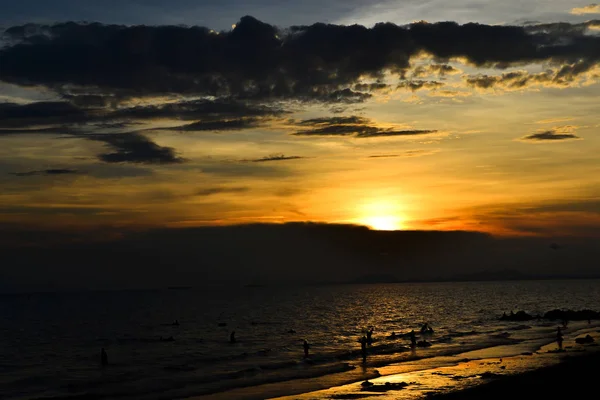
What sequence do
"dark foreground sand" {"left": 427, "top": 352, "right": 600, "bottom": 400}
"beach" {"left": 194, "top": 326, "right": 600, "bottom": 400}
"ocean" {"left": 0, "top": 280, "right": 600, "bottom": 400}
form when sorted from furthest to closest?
"ocean" {"left": 0, "top": 280, "right": 600, "bottom": 400}
"beach" {"left": 194, "top": 326, "right": 600, "bottom": 400}
"dark foreground sand" {"left": 427, "top": 352, "right": 600, "bottom": 400}

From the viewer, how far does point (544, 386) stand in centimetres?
3897

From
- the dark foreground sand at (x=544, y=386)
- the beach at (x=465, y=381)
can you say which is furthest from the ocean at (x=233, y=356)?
the dark foreground sand at (x=544, y=386)

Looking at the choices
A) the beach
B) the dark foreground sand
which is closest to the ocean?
the beach

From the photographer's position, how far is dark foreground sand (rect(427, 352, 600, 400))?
36562mm

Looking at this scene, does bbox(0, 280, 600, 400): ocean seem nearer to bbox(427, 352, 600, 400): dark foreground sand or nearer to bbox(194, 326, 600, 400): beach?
bbox(194, 326, 600, 400): beach

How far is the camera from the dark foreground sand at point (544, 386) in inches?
1439

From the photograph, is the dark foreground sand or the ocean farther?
the ocean

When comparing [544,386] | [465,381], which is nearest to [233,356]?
[465,381]

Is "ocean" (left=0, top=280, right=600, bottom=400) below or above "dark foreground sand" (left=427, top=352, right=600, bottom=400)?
below

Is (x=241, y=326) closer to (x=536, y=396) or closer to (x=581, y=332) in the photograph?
(x=581, y=332)

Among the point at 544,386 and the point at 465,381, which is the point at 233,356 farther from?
the point at 544,386

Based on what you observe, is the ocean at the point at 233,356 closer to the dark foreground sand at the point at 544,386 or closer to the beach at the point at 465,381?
the beach at the point at 465,381

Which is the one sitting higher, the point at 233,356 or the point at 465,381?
the point at 465,381

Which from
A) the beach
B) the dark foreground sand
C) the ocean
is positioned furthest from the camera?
the ocean
